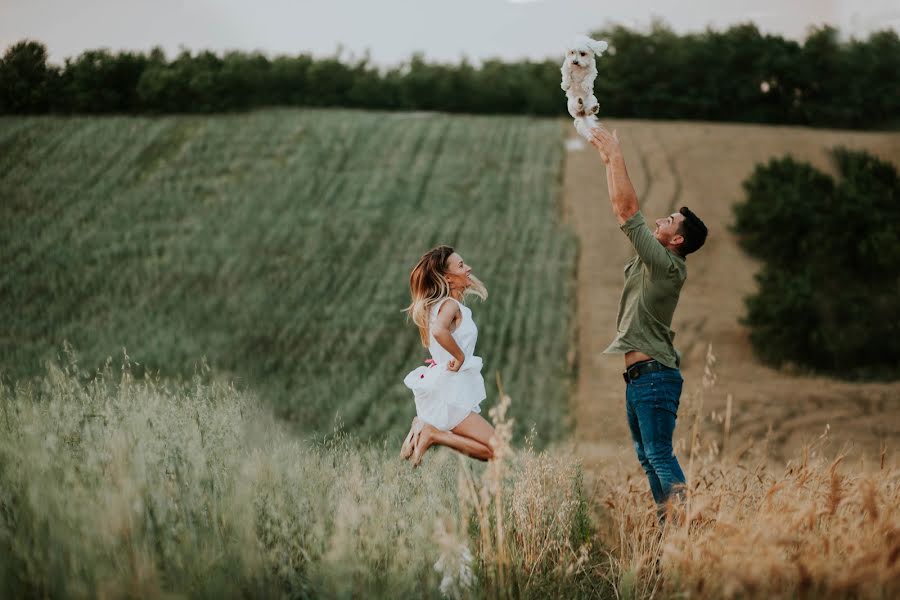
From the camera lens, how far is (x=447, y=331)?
4152 mm

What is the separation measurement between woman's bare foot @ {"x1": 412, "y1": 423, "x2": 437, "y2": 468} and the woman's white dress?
0.04 m

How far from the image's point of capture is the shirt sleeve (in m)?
4.11

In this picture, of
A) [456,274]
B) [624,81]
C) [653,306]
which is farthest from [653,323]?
[624,81]

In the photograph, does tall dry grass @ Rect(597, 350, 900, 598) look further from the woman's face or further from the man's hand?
the woman's face

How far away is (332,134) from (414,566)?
24.3 meters

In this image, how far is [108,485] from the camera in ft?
11.3

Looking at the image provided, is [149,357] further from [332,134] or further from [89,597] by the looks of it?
[332,134]

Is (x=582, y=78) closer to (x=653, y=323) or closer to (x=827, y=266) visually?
(x=653, y=323)

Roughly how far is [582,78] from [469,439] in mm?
1937

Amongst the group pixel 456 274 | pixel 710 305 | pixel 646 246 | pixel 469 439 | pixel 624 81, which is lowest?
pixel 710 305

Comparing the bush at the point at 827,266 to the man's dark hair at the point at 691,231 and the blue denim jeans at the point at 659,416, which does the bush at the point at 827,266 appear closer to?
the man's dark hair at the point at 691,231

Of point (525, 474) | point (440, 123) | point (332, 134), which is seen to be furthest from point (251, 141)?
point (525, 474)

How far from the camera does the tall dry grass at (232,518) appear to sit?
3.11 metres

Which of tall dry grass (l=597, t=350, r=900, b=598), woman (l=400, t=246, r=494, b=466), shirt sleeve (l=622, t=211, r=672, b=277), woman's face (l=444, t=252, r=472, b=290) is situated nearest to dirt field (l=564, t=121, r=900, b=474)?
tall dry grass (l=597, t=350, r=900, b=598)
